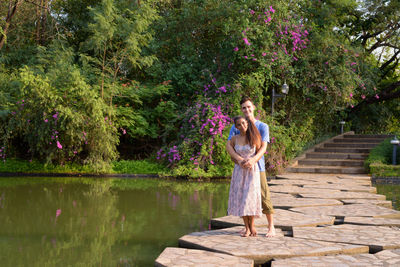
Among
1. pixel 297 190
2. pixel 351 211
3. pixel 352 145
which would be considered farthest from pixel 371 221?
pixel 352 145

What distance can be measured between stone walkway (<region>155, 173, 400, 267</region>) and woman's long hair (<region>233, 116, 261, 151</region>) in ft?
3.09

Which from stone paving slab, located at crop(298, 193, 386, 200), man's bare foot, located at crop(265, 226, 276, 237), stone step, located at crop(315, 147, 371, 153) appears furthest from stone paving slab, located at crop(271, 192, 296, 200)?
stone step, located at crop(315, 147, 371, 153)

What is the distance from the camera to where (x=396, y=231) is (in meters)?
4.70

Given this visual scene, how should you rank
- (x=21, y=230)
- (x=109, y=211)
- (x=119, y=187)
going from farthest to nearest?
(x=119, y=187) < (x=109, y=211) < (x=21, y=230)

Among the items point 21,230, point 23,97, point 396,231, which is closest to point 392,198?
point 396,231

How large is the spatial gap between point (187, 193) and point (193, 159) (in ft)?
9.05

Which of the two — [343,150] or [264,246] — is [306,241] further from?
[343,150]

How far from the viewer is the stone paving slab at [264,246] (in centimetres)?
370

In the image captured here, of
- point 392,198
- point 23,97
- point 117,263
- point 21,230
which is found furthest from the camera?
point 23,97

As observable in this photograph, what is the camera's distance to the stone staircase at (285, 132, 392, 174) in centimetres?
1253

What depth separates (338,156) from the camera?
14289 millimetres

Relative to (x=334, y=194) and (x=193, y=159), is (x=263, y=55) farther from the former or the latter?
(x=334, y=194)

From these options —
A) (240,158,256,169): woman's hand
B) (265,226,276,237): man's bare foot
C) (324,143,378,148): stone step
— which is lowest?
(265,226,276,237): man's bare foot

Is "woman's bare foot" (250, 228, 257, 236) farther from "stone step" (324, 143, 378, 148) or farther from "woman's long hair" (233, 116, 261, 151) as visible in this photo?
"stone step" (324, 143, 378, 148)
